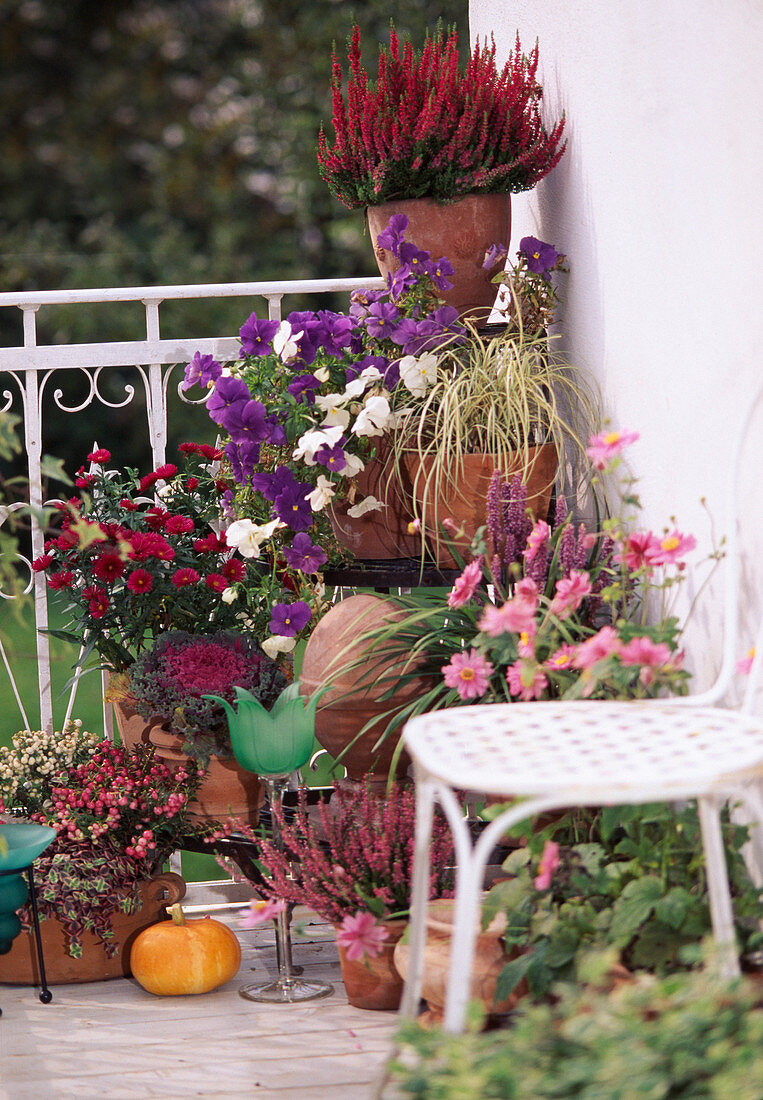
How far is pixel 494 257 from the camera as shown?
8.04 feet

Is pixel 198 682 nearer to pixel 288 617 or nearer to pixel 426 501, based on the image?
pixel 288 617

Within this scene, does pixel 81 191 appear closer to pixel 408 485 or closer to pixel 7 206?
pixel 7 206

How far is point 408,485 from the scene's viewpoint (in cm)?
232

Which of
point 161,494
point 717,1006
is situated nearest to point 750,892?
point 717,1006

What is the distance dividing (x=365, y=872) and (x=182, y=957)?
1.34 ft

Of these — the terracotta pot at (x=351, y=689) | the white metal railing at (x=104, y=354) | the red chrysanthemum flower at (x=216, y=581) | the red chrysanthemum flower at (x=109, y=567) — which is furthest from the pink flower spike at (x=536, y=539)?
the white metal railing at (x=104, y=354)

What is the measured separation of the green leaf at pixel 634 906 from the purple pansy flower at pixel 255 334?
4.16 feet

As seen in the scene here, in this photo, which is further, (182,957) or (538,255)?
(538,255)

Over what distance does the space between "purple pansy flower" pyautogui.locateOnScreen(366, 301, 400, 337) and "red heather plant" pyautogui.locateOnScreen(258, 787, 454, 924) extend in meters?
0.85

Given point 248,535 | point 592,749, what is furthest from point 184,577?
point 592,749

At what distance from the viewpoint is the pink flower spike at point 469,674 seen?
1904 millimetres

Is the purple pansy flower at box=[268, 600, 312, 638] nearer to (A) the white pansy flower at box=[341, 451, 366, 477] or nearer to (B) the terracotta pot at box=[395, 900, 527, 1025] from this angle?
(A) the white pansy flower at box=[341, 451, 366, 477]

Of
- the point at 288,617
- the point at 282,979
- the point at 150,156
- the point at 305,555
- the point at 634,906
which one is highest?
the point at 150,156

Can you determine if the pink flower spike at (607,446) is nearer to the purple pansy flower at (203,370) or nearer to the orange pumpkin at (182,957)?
the purple pansy flower at (203,370)
